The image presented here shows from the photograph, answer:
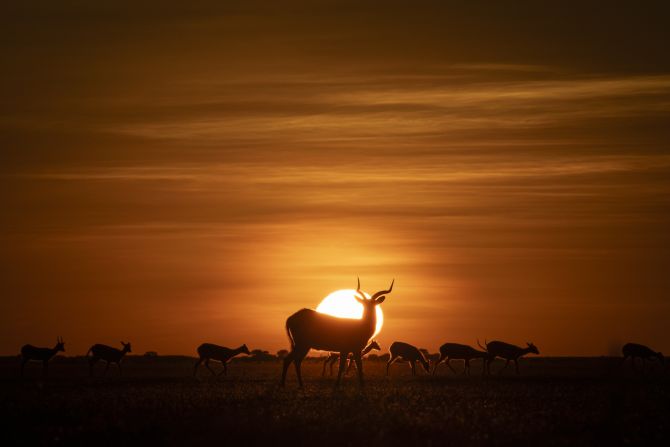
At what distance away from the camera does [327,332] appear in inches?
1389

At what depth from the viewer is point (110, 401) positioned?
26141 mm

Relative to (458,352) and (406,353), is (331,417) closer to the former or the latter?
(406,353)

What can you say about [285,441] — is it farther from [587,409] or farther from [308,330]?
[308,330]

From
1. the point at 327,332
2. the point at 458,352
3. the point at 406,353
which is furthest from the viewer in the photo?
the point at 458,352

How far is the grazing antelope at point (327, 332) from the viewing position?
35125mm

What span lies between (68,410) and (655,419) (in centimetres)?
1333

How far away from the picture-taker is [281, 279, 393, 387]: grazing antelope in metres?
35.1

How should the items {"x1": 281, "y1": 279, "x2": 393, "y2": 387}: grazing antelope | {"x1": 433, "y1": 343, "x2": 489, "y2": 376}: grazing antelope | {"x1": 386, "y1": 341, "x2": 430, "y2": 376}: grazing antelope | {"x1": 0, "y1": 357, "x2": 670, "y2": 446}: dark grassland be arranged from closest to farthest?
{"x1": 0, "y1": 357, "x2": 670, "y2": 446}: dark grassland, {"x1": 281, "y1": 279, "x2": 393, "y2": 387}: grazing antelope, {"x1": 386, "y1": 341, "x2": 430, "y2": 376}: grazing antelope, {"x1": 433, "y1": 343, "x2": 489, "y2": 376}: grazing antelope

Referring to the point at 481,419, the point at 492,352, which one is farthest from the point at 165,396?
the point at 492,352

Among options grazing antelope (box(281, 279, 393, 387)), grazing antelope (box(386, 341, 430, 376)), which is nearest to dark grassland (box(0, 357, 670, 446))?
grazing antelope (box(281, 279, 393, 387))

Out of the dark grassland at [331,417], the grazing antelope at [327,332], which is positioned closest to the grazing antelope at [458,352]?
the grazing antelope at [327,332]

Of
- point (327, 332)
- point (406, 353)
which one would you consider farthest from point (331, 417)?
point (406, 353)

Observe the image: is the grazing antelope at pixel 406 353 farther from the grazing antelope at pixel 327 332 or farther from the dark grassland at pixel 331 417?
the dark grassland at pixel 331 417

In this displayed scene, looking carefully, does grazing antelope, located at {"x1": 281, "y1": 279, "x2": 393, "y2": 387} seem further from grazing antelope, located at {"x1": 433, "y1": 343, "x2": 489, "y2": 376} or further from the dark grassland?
grazing antelope, located at {"x1": 433, "y1": 343, "x2": 489, "y2": 376}
